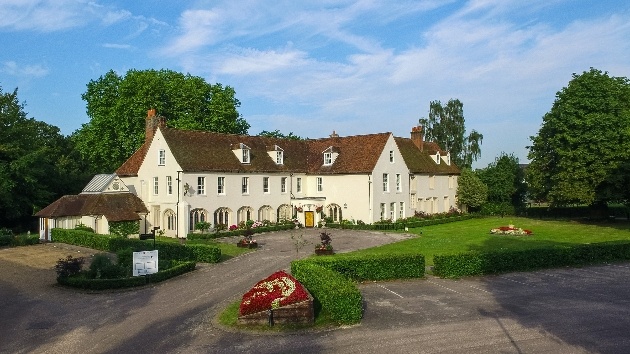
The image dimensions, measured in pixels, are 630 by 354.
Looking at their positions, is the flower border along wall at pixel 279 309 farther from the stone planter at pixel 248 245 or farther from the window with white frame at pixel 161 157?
the window with white frame at pixel 161 157

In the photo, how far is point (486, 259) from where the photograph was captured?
995 inches

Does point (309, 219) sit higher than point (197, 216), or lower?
lower

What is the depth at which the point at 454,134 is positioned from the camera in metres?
76.1

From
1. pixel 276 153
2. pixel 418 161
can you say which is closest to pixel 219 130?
pixel 276 153

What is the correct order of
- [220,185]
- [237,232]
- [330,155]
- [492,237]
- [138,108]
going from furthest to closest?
1. [138,108]
2. [330,155]
3. [220,185]
4. [237,232]
5. [492,237]

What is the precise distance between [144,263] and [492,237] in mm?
28113

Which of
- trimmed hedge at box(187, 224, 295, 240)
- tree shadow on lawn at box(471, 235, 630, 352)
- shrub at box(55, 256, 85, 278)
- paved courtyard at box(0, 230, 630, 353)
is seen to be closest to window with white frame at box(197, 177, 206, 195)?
trimmed hedge at box(187, 224, 295, 240)

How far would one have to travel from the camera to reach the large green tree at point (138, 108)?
53.3 m

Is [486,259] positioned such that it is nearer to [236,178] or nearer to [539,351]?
[539,351]

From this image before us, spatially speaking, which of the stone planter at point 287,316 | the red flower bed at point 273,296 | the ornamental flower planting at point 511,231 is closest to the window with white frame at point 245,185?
the ornamental flower planting at point 511,231

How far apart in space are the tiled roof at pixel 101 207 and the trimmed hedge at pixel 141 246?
220 centimetres

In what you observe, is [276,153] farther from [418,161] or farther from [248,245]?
[418,161]

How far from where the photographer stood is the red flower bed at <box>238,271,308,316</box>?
650 inches

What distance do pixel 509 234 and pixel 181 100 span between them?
37445 mm
